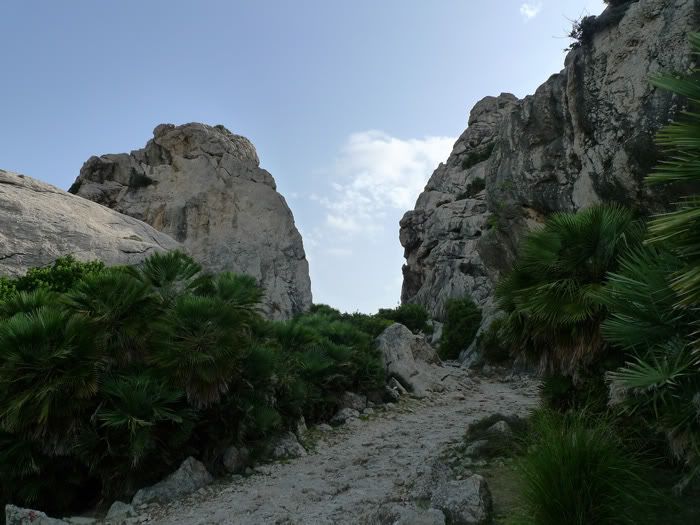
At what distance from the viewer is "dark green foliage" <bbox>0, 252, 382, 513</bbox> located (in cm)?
772

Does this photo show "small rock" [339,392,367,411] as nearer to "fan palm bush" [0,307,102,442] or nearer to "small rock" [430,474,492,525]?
"fan palm bush" [0,307,102,442]

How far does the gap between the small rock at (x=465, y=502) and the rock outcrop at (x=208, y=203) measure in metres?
32.4

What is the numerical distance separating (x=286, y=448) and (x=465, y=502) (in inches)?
233

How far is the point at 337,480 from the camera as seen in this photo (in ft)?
27.4

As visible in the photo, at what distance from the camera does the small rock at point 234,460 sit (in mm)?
9305

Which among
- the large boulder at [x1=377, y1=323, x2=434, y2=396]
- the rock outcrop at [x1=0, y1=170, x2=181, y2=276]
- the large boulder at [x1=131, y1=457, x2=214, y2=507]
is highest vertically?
the rock outcrop at [x1=0, y1=170, x2=181, y2=276]

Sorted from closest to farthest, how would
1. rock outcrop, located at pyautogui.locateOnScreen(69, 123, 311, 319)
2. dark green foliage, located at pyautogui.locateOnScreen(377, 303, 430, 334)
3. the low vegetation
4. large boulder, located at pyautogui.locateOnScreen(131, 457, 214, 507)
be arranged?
the low vegetation, large boulder, located at pyautogui.locateOnScreen(131, 457, 214, 507), dark green foliage, located at pyautogui.locateOnScreen(377, 303, 430, 334), rock outcrop, located at pyautogui.locateOnScreen(69, 123, 311, 319)

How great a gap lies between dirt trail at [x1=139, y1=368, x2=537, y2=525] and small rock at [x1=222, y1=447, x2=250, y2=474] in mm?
343

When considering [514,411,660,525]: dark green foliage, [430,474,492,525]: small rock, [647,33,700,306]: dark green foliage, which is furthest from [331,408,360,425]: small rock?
[647,33,700,306]: dark green foliage

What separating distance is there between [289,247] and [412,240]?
15.4 meters

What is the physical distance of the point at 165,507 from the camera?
25.3ft

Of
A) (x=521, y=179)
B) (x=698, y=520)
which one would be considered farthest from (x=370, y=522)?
(x=521, y=179)

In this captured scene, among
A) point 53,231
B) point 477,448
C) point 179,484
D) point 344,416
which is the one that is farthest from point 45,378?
point 53,231

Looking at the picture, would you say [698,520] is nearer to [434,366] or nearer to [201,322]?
[201,322]
